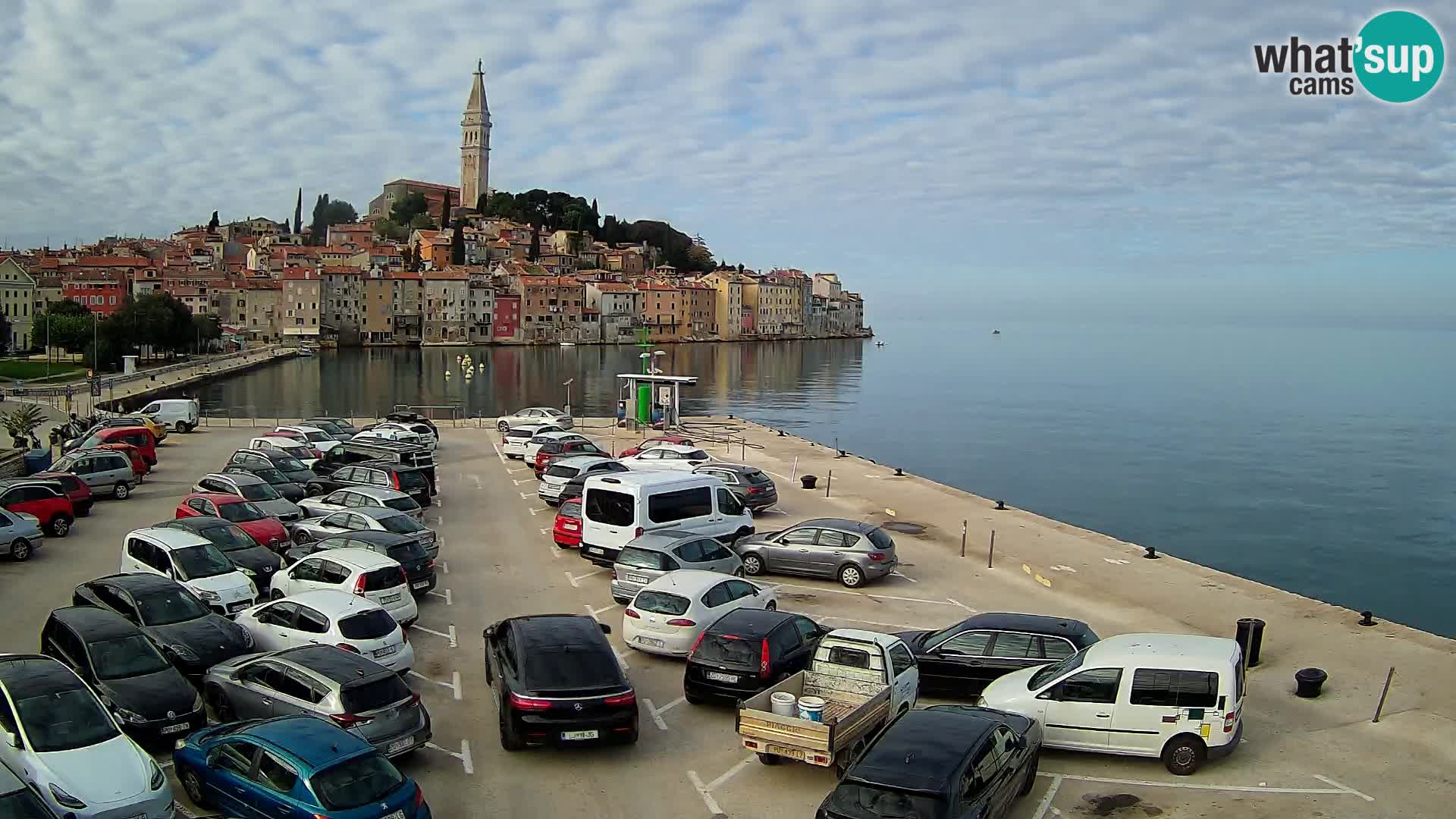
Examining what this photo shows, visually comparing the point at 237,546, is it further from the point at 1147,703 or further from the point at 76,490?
the point at 1147,703

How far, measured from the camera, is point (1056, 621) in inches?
508

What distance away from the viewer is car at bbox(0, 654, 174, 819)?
8273 mm

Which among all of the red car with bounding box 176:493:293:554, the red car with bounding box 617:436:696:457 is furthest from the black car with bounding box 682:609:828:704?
the red car with bounding box 617:436:696:457

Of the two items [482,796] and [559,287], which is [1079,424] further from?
[559,287]

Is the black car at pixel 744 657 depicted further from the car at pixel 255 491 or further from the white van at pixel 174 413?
the white van at pixel 174 413

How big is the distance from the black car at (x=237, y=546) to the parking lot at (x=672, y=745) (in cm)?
199

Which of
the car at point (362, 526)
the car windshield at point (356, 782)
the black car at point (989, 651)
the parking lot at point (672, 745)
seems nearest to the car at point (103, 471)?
the parking lot at point (672, 745)

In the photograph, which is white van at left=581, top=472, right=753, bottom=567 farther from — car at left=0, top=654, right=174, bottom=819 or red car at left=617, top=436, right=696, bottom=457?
red car at left=617, top=436, right=696, bottom=457

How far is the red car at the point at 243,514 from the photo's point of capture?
18750mm

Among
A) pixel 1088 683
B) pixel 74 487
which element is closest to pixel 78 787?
pixel 1088 683

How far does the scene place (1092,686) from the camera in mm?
10742

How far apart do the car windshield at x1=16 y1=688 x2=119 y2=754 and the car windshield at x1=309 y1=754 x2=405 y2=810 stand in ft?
7.55

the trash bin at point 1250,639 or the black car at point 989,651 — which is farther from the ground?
the black car at point 989,651

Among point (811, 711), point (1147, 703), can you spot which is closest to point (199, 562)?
point (811, 711)
